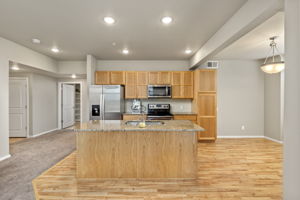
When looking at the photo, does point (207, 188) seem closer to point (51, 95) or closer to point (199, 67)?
point (199, 67)

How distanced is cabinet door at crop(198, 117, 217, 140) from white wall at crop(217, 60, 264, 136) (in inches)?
28.3

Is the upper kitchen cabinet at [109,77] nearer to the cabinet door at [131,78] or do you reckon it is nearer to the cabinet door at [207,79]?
the cabinet door at [131,78]

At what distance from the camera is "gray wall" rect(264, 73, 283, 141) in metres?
4.71

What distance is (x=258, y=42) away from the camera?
369 centimetres

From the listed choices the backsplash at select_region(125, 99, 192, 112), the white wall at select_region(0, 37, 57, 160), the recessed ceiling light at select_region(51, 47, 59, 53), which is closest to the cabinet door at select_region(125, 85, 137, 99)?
the backsplash at select_region(125, 99, 192, 112)

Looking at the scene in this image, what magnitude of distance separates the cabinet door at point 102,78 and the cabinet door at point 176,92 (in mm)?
2086

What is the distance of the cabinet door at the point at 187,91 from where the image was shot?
16.8 feet

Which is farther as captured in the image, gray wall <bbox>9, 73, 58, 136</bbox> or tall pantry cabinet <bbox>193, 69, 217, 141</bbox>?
gray wall <bbox>9, 73, 58, 136</bbox>

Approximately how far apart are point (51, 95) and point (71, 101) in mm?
1279

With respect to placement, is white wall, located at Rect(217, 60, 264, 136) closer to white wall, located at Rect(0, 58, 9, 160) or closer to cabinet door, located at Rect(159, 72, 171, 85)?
cabinet door, located at Rect(159, 72, 171, 85)

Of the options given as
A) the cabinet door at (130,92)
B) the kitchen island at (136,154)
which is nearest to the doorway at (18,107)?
the cabinet door at (130,92)

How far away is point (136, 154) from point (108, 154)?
0.46 m

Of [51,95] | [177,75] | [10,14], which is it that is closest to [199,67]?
[177,75]

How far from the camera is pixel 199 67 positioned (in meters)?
5.16
